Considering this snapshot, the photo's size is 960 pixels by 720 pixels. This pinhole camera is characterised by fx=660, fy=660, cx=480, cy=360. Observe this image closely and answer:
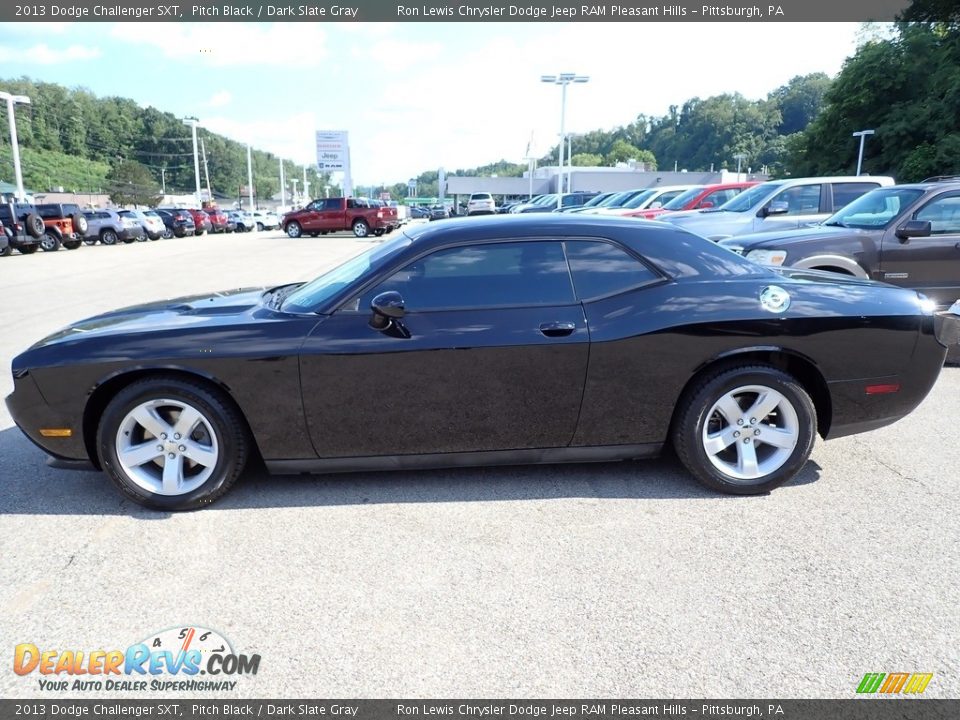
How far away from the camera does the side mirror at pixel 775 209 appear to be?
999cm

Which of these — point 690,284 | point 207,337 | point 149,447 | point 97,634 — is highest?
point 690,284

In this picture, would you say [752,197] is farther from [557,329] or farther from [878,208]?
[557,329]

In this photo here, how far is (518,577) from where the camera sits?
288 centimetres

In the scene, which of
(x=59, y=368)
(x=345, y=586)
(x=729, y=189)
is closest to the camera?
(x=345, y=586)

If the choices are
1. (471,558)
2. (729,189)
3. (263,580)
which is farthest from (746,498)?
(729,189)

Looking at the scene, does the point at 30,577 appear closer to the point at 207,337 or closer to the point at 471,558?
the point at 207,337

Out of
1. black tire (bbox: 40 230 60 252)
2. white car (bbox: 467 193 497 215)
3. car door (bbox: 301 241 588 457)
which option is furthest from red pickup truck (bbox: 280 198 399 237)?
car door (bbox: 301 241 588 457)

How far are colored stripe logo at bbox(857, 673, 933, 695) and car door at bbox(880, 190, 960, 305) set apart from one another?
5.69m

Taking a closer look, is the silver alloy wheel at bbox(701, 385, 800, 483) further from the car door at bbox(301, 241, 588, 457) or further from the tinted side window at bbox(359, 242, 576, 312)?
the tinted side window at bbox(359, 242, 576, 312)

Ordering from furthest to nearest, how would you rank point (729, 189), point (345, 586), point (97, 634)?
point (729, 189) < point (345, 586) < point (97, 634)

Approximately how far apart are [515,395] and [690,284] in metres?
1.16

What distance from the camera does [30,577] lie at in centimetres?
293

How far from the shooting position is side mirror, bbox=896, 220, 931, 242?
260 inches

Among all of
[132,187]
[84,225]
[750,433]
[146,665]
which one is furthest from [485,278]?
[132,187]
